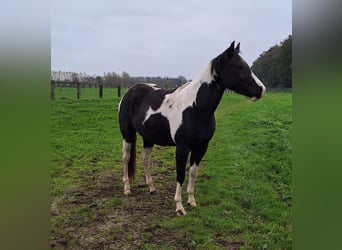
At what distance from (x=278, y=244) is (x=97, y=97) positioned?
1.50 meters

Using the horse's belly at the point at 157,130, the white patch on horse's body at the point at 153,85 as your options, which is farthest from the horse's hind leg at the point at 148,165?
the white patch on horse's body at the point at 153,85

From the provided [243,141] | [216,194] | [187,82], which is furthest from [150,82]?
[216,194]

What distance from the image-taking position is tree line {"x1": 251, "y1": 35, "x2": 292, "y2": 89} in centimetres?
132

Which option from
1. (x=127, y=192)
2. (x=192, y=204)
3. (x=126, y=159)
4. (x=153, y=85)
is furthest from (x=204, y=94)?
(x=127, y=192)

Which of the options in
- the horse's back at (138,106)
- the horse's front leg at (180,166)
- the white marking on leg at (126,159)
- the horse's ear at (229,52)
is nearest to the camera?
the horse's ear at (229,52)

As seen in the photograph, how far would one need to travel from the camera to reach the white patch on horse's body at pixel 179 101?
1966 mm

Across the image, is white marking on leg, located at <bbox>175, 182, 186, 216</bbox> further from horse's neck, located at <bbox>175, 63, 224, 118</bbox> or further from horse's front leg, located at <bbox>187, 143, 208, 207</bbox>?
horse's neck, located at <bbox>175, 63, 224, 118</bbox>

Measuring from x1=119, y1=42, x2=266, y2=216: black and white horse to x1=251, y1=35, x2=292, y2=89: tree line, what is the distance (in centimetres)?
6

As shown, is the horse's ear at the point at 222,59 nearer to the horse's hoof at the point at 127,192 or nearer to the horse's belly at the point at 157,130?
the horse's belly at the point at 157,130

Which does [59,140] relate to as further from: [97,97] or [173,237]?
[173,237]

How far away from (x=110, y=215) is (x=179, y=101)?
0.90m

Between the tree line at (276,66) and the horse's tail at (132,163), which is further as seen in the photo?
the horse's tail at (132,163)

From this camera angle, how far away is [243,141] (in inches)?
83.5

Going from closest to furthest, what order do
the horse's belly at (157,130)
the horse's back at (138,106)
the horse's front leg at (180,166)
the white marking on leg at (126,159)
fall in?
the horse's front leg at (180,166) → the horse's belly at (157,130) → the horse's back at (138,106) → the white marking on leg at (126,159)
